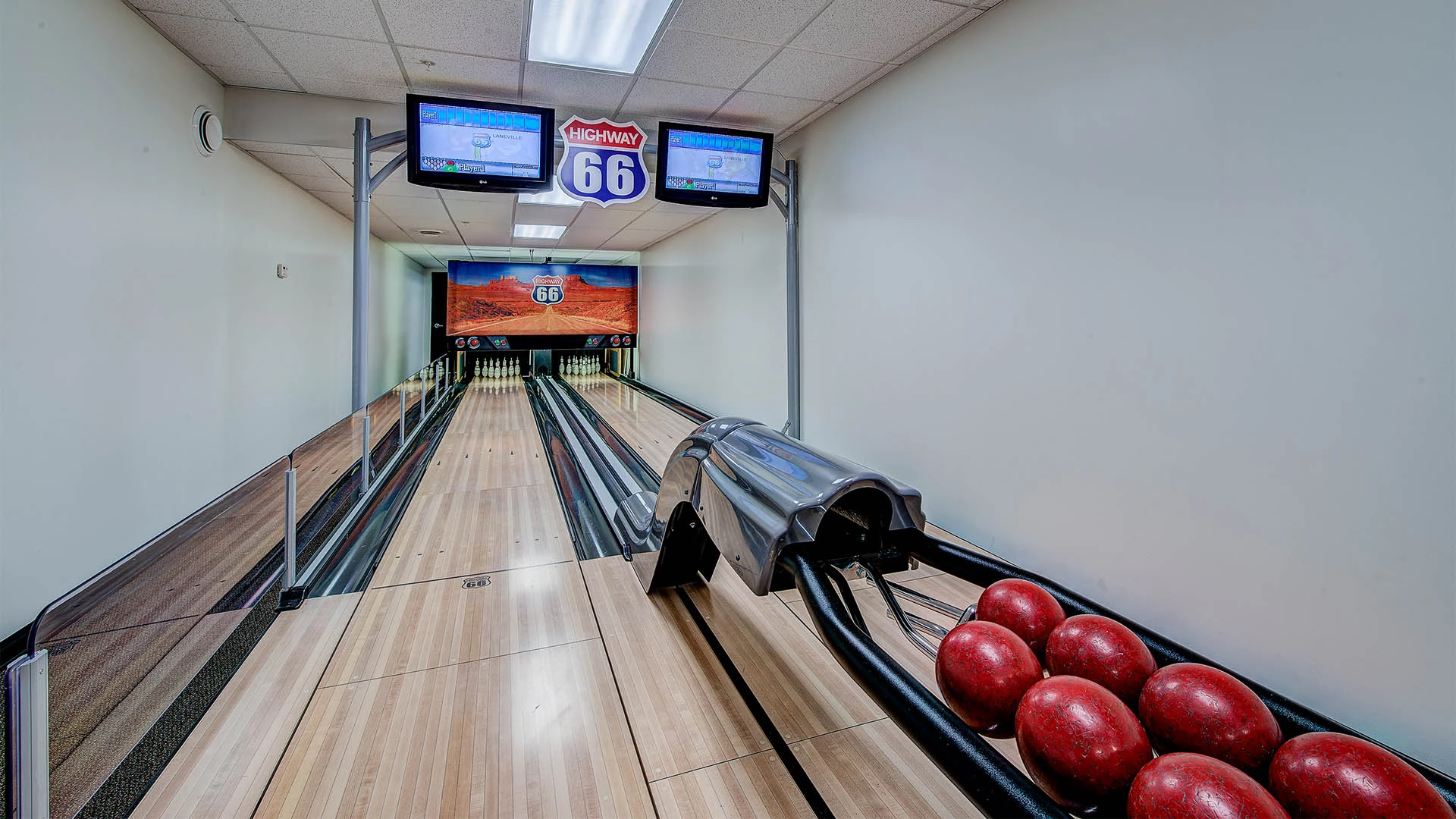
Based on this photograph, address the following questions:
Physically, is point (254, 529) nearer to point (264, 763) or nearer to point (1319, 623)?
point (264, 763)

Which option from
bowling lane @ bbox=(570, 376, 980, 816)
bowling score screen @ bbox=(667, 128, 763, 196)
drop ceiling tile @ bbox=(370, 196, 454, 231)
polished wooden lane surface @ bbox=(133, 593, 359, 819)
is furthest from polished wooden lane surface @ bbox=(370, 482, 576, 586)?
drop ceiling tile @ bbox=(370, 196, 454, 231)

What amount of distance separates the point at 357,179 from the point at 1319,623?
15.1 feet

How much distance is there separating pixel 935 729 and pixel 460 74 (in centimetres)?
367

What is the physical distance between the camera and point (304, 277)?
5117mm

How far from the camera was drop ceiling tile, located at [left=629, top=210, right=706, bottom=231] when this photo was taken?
653cm

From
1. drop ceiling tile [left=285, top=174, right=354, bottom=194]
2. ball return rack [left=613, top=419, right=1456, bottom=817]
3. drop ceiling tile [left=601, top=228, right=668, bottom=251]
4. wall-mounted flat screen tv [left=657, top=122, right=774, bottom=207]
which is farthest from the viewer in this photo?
drop ceiling tile [left=601, top=228, right=668, bottom=251]

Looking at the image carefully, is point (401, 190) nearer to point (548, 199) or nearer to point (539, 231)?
point (548, 199)

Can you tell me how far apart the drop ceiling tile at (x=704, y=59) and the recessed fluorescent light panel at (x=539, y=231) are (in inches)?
160

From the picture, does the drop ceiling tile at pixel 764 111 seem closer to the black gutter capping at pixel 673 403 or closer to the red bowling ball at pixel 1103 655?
the black gutter capping at pixel 673 403

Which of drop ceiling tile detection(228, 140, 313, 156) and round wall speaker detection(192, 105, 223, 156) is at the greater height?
drop ceiling tile detection(228, 140, 313, 156)

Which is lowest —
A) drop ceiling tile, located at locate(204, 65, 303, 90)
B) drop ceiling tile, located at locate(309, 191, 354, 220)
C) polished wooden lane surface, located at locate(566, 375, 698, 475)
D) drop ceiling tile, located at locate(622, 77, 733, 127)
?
polished wooden lane surface, located at locate(566, 375, 698, 475)

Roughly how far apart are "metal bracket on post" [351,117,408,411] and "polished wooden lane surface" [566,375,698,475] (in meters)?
2.01

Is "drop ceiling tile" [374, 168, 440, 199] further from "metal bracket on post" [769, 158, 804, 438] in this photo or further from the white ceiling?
"metal bracket on post" [769, 158, 804, 438]

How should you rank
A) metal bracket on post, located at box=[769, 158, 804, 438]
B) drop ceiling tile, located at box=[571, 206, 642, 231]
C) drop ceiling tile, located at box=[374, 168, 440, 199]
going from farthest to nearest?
drop ceiling tile, located at box=[571, 206, 642, 231], drop ceiling tile, located at box=[374, 168, 440, 199], metal bracket on post, located at box=[769, 158, 804, 438]
